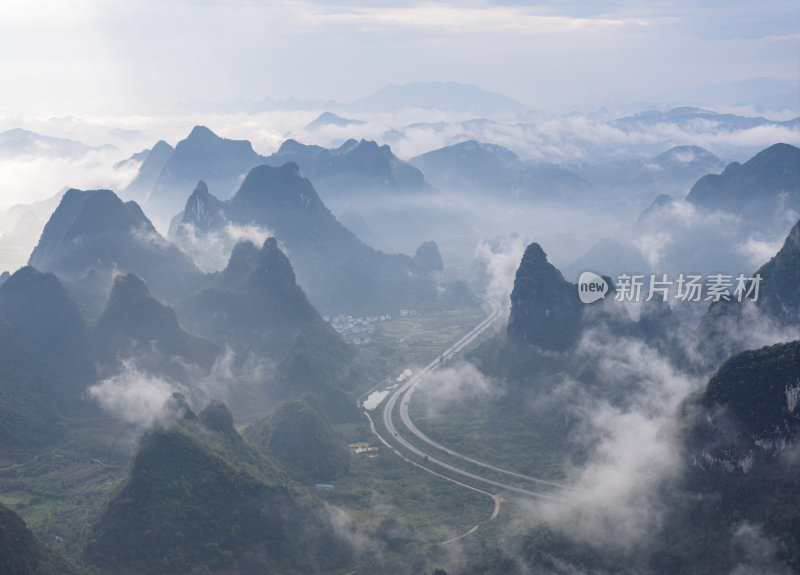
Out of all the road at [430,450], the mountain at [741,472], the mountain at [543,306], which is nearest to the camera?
the mountain at [741,472]

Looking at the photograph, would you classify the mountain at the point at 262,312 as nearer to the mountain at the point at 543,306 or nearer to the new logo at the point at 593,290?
the mountain at the point at 543,306

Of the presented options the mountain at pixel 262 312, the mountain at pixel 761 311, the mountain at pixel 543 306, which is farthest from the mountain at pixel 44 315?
the mountain at pixel 761 311

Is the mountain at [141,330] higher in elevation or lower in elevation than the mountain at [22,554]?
higher

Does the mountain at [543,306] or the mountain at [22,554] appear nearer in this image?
the mountain at [22,554]

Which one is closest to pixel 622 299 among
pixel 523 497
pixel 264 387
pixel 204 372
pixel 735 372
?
pixel 523 497

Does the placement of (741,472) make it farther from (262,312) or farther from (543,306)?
(262,312)

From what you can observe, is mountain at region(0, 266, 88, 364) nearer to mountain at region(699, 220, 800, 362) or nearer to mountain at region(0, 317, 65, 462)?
mountain at region(0, 317, 65, 462)

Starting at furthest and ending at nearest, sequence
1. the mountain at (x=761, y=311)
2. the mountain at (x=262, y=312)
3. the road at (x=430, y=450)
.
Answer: the mountain at (x=262, y=312) → the mountain at (x=761, y=311) → the road at (x=430, y=450)
